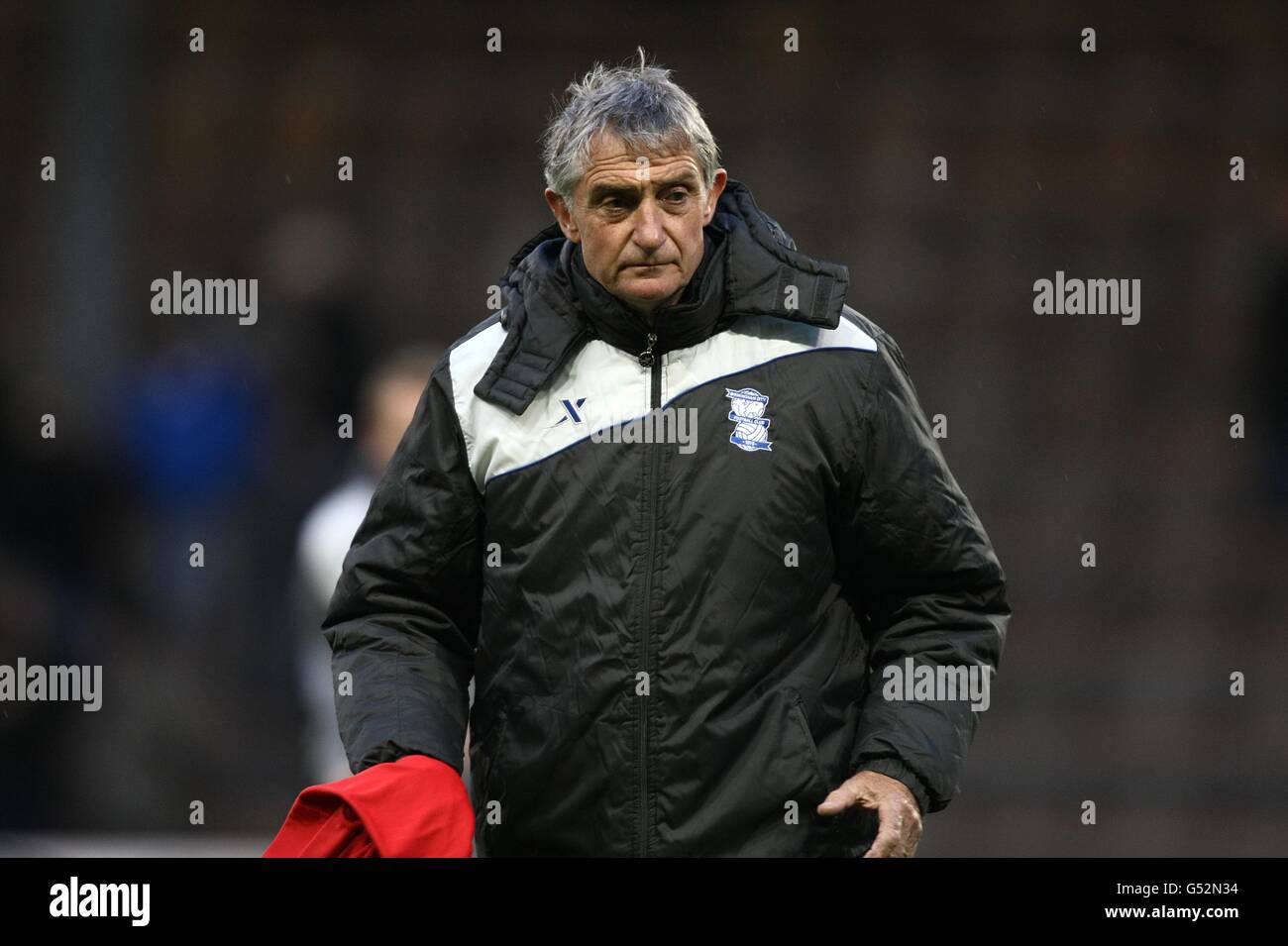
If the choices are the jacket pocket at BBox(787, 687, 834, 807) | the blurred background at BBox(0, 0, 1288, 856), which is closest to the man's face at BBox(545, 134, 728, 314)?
the jacket pocket at BBox(787, 687, 834, 807)

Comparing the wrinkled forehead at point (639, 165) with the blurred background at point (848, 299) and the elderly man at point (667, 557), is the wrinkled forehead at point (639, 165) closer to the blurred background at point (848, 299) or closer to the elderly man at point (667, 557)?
the elderly man at point (667, 557)

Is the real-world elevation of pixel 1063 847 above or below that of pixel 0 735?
below

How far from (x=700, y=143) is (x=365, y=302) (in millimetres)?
4238

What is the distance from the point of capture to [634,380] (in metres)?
3.32

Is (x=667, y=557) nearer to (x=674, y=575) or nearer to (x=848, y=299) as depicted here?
(x=674, y=575)

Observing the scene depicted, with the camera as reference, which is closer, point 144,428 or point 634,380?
point 634,380

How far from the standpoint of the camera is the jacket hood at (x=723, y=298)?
3320 mm

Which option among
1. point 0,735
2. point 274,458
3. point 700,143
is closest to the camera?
point 700,143

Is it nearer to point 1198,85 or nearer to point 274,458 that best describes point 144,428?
point 274,458

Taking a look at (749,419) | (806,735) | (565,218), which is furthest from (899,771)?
(565,218)

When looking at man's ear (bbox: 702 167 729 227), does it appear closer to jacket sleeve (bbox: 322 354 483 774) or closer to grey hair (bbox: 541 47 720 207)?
grey hair (bbox: 541 47 720 207)

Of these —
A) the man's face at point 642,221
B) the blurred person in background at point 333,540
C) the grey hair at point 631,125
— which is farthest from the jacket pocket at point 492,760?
the blurred person in background at point 333,540
